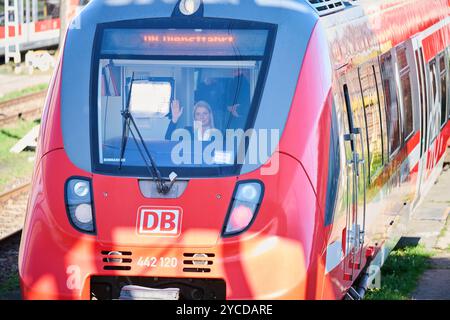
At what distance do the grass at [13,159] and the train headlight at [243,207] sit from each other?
9244mm

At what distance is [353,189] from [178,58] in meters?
1.52

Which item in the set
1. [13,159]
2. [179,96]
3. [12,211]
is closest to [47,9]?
[13,159]

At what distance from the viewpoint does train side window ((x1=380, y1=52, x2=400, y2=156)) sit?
993 cm

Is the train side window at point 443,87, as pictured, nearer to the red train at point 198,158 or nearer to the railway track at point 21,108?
the red train at point 198,158

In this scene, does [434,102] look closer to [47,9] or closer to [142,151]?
[142,151]

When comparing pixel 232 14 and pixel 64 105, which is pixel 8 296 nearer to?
pixel 64 105

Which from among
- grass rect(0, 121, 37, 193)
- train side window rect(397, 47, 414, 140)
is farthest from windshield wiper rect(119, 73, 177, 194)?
grass rect(0, 121, 37, 193)

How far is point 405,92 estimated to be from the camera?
11.2 metres

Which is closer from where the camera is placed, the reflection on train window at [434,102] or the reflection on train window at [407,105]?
the reflection on train window at [407,105]

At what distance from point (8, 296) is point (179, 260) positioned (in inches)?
135

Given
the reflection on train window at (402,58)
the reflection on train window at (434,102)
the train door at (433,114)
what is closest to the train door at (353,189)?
the reflection on train window at (402,58)

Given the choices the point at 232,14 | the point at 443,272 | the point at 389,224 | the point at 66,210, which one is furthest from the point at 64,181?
the point at 443,272

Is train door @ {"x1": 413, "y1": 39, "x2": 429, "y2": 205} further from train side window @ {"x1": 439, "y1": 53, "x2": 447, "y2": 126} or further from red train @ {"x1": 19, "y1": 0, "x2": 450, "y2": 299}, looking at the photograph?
red train @ {"x1": 19, "y1": 0, "x2": 450, "y2": 299}

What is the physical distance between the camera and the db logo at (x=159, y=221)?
730 cm
